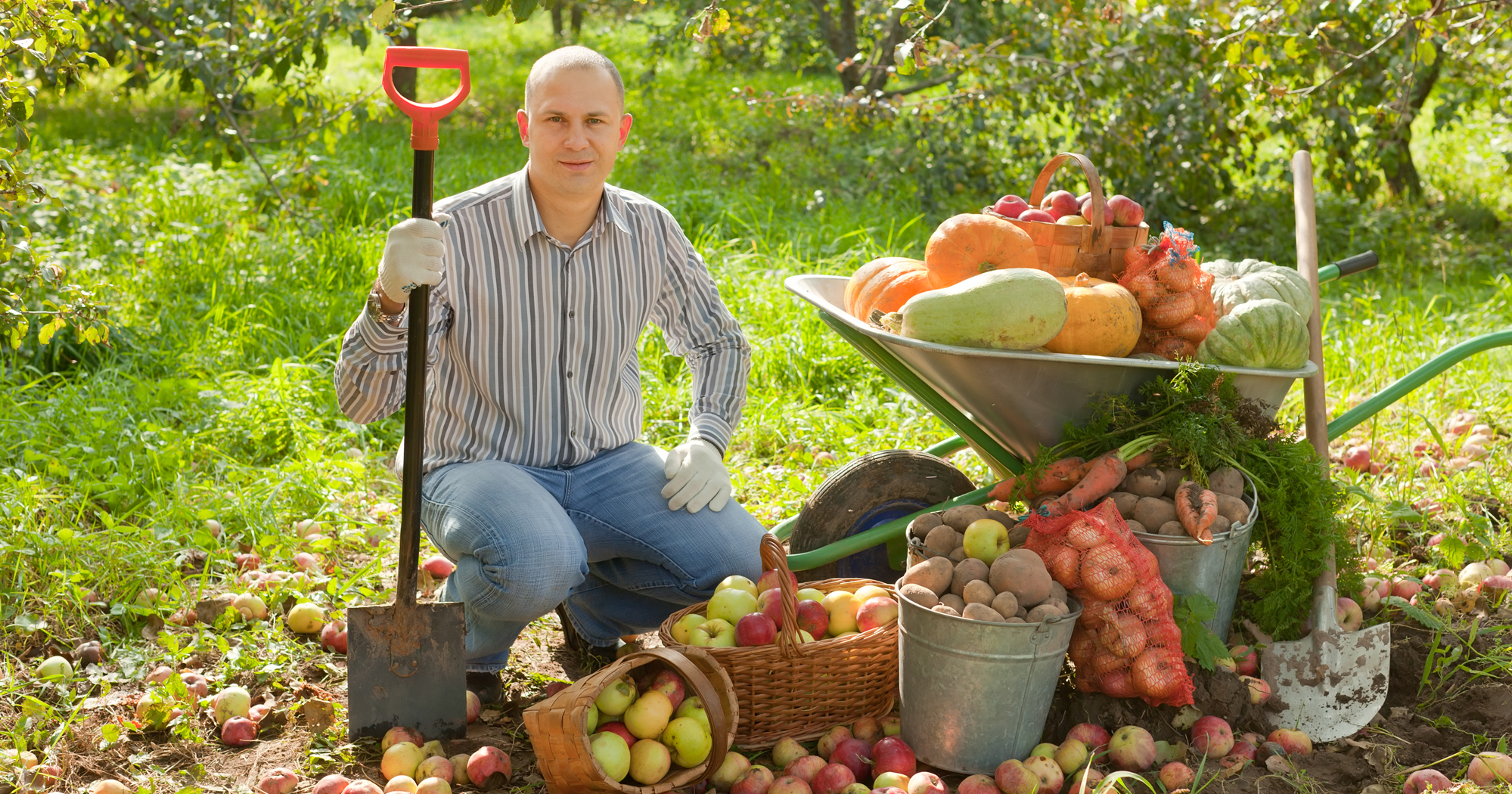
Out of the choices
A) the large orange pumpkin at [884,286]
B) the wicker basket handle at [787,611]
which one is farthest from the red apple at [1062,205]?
the wicker basket handle at [787,611]

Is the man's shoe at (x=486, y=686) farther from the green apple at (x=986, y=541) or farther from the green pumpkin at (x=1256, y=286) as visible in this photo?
the green pumpkin at (x=1256, y=286)

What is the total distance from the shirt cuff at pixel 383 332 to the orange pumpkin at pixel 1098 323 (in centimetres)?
142

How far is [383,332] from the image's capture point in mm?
2543

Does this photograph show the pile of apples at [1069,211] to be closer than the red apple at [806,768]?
No

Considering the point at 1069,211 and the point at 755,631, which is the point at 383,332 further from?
the point at 1069,211

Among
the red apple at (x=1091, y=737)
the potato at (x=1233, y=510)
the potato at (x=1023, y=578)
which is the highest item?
the potato at (x=1233, y=510)

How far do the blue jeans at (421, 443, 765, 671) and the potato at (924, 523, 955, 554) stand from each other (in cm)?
49

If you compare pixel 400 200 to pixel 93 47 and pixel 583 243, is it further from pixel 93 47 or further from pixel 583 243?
pixel 583 243

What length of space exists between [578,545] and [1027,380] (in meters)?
1.07

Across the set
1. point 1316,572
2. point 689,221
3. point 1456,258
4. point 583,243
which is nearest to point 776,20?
point 689,221

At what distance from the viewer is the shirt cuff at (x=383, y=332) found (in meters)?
2.53

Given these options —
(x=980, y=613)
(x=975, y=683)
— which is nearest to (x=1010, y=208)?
(x=980, y=613)

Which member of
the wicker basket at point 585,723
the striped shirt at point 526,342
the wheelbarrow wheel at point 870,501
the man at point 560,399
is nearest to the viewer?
the wicker basket at point 585,723

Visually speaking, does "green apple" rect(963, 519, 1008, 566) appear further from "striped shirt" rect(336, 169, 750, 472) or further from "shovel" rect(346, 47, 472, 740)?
"shovel" rect(346, 47, 472, 740)
